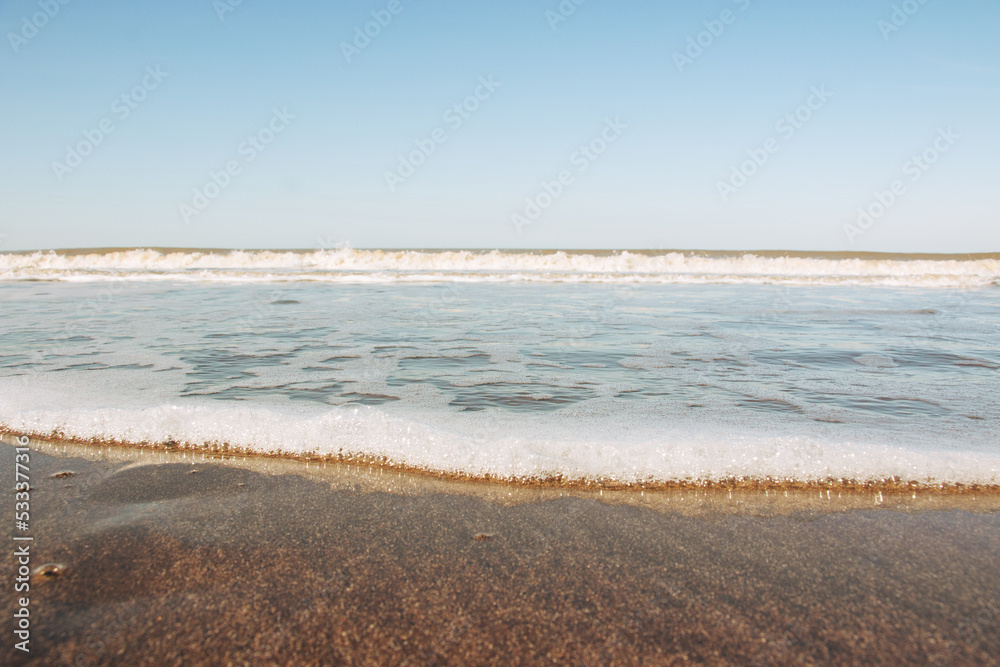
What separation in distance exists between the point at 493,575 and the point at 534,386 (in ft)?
7.89

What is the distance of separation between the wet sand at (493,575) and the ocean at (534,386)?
27cm

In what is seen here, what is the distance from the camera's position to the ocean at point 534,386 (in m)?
2.66

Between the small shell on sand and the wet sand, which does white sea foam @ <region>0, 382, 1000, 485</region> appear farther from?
the small shell on sand

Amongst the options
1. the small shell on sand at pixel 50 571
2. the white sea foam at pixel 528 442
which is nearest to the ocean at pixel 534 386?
the white sea foam at pixel 528 442

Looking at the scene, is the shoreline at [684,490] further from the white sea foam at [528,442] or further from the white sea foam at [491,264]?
the white sea foam at [491,264]

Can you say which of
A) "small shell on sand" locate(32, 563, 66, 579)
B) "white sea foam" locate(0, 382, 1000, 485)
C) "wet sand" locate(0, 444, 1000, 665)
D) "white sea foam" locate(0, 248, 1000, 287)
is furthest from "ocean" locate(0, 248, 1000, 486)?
"white sea foam" locate(0, 248, 1000, 287)

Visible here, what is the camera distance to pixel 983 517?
2.19 meters

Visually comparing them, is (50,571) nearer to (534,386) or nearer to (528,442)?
(528,442)

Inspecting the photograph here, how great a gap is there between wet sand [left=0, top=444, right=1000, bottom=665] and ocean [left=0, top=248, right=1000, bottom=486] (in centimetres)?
27

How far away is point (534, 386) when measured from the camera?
4.13 metres

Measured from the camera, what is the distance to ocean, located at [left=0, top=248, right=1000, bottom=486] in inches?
105

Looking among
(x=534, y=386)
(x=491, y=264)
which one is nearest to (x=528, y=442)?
(x=534, y=386)

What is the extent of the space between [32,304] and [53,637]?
11.0 meters

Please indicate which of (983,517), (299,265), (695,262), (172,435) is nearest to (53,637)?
(172,435)
